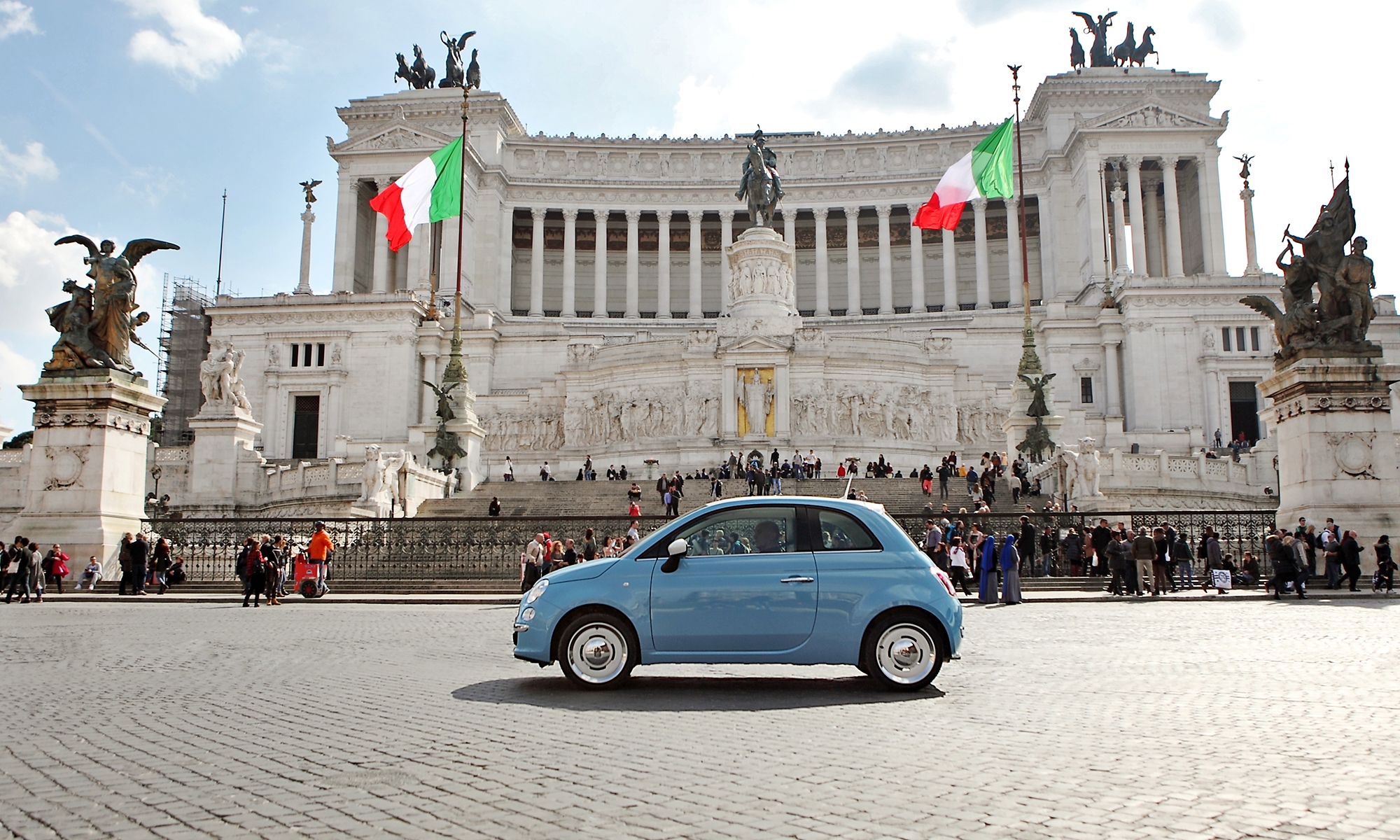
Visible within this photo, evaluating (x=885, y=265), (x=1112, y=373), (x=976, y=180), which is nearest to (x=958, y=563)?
(x=976, y=180)

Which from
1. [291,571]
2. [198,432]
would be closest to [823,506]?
[291,571]

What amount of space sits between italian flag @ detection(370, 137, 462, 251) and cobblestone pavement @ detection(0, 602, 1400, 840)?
32.6 m

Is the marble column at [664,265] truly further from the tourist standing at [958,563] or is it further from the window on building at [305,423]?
the tourist standing at [958,563]

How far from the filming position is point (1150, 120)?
232 ft

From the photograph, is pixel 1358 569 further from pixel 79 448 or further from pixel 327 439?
pixel 327 439

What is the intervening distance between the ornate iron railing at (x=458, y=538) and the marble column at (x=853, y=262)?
5488 cm

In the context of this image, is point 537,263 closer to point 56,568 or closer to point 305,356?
point 305,356

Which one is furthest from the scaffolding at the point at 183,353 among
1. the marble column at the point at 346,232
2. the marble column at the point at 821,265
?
the marble column at the point at 821,265

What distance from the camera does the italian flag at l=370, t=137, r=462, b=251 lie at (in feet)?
141

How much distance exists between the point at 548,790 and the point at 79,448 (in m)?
19.8

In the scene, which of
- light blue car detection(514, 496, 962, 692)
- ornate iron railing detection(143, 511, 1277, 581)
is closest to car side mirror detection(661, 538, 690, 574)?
light blue car detection(514, 496, 962, 692)

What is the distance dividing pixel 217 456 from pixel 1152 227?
2554 inches

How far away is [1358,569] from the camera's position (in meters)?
19.4

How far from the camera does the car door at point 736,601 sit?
915 centimetres
